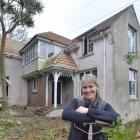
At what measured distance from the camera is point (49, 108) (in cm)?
2323

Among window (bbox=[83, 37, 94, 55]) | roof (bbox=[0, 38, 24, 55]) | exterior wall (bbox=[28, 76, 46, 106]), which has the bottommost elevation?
exterior wall (bbox=[28, 76, 46, 106])

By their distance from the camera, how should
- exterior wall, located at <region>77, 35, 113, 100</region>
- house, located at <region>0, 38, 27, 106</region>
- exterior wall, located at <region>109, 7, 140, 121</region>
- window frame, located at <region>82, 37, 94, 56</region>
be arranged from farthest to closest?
house, located at <region>0, 38, 27, 106</region>
window frame, located at <region>82, 37, 94, 56</region>
exterior wall, located at <region>109, 7, 140, 121</region>
exterior wall, located at <region>77, 35, 113, 100</region>

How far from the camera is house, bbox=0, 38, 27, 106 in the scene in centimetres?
3111

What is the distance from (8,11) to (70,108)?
20.0 metres

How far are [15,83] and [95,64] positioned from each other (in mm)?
12286

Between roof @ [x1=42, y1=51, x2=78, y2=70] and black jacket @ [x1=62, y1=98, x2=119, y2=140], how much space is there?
2048 centimetres

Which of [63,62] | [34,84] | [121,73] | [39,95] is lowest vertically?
[39,95]

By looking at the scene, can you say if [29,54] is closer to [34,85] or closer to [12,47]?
[34,85]

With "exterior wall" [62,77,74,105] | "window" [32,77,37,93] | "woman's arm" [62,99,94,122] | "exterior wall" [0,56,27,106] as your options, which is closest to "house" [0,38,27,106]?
"exterior wall" [0,56,27,106]

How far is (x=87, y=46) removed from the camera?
23234mm

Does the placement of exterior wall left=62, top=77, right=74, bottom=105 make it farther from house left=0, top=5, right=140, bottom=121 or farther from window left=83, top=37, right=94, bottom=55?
window left=83, top=37, right=94, bottom=55

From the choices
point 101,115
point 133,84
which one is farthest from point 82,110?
point 133,84

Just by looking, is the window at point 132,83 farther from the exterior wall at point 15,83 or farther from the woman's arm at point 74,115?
the woman's arm at point 74,115

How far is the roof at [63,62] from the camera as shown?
78.8 ft
